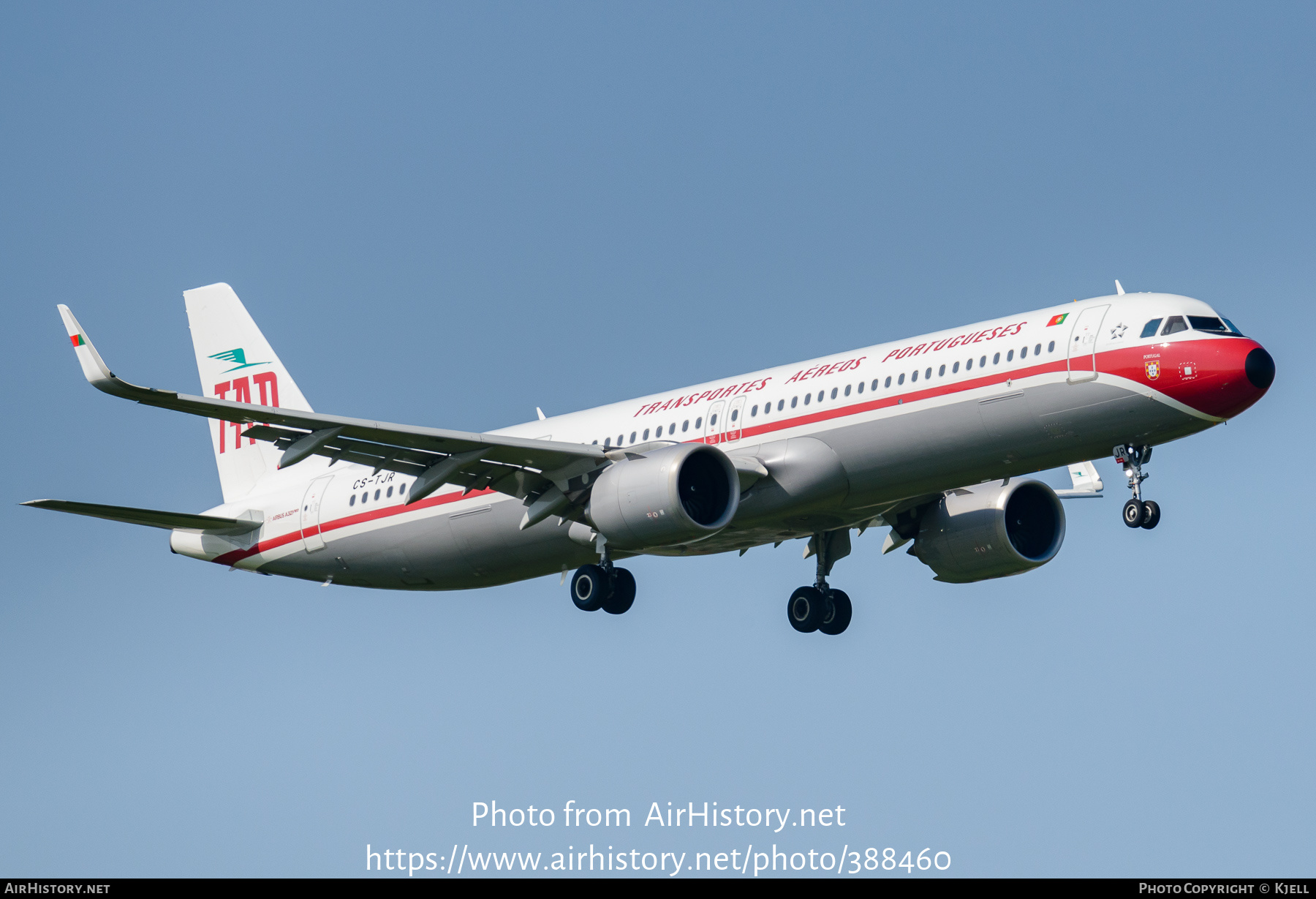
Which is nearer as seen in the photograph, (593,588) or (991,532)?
(593,588)

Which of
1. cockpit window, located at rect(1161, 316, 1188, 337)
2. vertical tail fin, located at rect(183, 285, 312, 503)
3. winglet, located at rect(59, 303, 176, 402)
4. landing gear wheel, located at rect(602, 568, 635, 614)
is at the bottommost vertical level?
winglet, located at rect(59, 303, 176, 402)

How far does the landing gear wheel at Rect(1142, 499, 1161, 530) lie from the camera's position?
32.9 meters

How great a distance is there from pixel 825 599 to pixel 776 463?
7.44 meters

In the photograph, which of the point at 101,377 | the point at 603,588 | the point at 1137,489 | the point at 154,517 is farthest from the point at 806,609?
the point at 101,377

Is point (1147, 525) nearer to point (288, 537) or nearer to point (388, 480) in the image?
point (388, 480)

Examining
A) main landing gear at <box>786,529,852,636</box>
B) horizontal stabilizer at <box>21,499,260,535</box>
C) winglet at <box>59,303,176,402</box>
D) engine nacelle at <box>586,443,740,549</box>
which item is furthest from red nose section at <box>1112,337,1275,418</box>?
horizontal stabilizer at <box>21,499,260,535</box>

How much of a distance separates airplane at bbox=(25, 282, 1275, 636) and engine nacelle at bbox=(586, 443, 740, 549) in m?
0.05

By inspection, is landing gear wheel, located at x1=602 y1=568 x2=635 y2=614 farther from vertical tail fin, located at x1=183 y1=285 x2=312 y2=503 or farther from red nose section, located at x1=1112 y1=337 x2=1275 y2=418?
red nose section, located at x1=1112 y1=337 x2=1275 y2=418

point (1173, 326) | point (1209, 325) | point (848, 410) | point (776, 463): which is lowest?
point (776, 463)

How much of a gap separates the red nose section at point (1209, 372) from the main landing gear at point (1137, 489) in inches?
61.4

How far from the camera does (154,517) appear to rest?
40844 millimetres

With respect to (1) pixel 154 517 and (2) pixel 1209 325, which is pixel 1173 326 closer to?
(2) pixel 1209 325

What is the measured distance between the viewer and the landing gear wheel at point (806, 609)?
42.2 meters

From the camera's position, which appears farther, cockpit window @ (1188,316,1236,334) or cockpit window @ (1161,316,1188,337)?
cockpit window @ (1188,316,1236,334)
